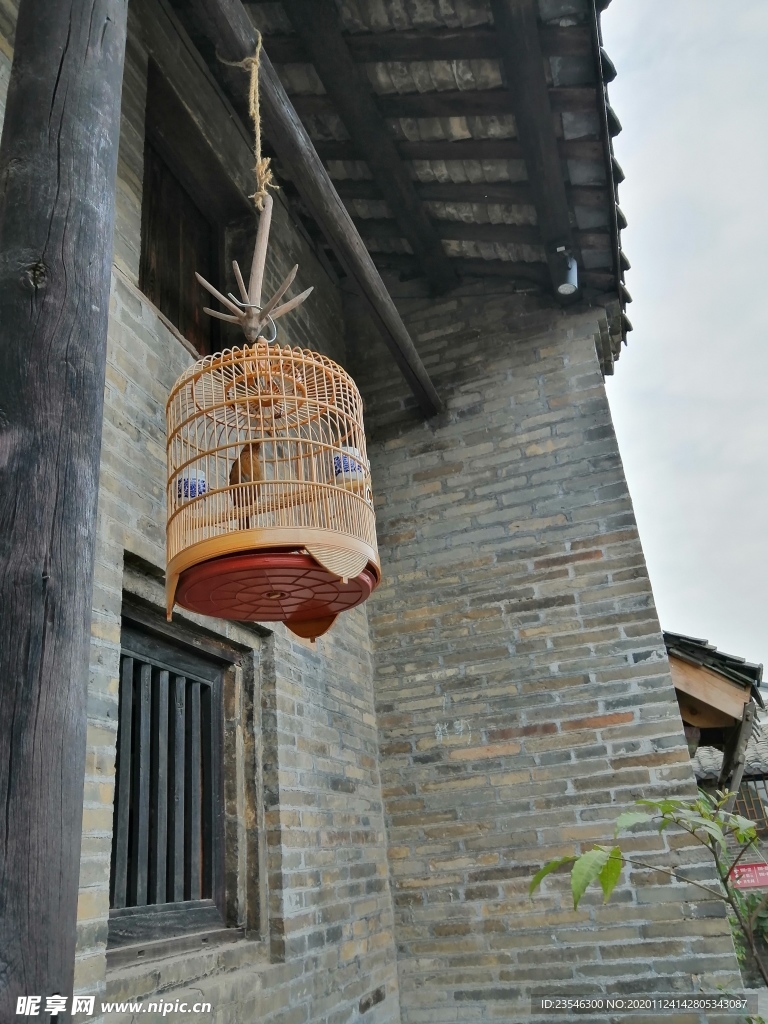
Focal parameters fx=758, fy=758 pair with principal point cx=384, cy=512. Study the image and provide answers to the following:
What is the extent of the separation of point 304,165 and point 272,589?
1876 millimetres

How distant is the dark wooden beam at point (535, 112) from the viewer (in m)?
3.03

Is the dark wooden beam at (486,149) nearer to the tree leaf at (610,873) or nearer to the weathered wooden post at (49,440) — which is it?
the weathered wooden post at (49,440)

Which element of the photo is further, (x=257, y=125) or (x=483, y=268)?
(x=483, y=268)

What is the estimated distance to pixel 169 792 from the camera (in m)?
2.43

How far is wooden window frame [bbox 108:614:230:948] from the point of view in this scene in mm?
2146

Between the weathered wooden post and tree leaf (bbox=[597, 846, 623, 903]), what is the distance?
0.85m

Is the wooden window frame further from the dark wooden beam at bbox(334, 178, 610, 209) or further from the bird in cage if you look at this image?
the dark wooden beam at bbox(334, 178, 610, 209)

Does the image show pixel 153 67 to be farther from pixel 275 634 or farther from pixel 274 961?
pixel 274 961

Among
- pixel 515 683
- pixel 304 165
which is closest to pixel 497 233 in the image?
pixel 304 165

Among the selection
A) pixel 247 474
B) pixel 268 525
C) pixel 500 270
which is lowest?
pixel 268 525

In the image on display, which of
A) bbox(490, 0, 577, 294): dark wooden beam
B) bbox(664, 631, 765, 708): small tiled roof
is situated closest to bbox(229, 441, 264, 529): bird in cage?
bbox(490, 0, 577, 294): dark wooden beam

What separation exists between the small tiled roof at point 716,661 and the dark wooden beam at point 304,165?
74.2 inches

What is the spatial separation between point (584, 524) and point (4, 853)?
3354mm

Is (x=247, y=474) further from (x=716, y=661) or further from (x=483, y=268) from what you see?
(x=483, y=268)
